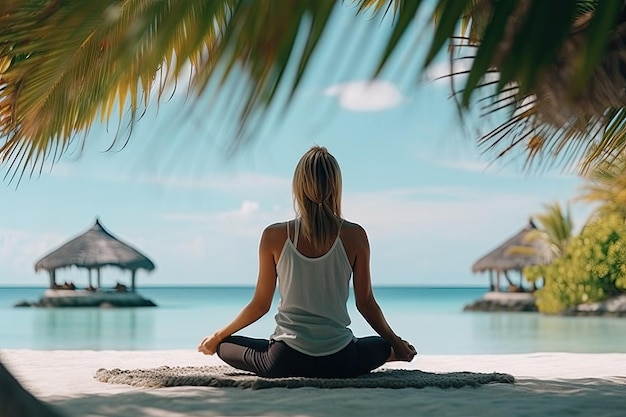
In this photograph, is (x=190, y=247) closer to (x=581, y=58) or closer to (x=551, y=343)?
(x=551, y=343)

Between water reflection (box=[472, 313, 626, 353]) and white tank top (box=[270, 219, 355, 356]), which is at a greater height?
white tank top (box=[270, 219, 355, 356])

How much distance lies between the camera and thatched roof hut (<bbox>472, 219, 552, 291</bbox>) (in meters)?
20.4

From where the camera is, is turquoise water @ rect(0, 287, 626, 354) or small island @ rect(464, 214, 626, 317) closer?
turquoise water @ rect(0, 287, 626, 354)

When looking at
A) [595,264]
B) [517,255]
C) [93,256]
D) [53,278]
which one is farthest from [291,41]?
[53,278]

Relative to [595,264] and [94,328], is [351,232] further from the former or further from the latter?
[595,264]

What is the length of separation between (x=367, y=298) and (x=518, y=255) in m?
17.8

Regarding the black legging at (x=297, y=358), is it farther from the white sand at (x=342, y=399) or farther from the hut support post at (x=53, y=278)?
the hut support post at (x=53, y=278)

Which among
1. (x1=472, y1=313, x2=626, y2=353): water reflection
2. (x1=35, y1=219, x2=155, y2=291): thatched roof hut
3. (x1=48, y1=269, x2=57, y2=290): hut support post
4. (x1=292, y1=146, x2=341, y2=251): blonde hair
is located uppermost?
(x1=35, y1=219, x2=155, y2=291): thatched roof hut

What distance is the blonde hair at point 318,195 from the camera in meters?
3.19

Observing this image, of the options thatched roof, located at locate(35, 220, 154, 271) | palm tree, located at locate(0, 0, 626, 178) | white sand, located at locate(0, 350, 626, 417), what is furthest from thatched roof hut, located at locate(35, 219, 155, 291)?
palm tree, located at locate(0, 0, 626, 178)

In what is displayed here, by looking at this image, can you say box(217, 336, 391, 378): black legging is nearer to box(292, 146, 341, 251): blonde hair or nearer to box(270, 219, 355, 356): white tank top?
box(270, 219, 355, 356): white tank top

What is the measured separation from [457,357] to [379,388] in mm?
2008

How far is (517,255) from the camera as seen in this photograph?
20609mm

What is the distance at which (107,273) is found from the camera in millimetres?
21359
